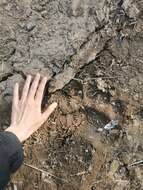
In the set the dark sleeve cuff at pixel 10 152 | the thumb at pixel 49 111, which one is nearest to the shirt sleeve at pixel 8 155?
the dark sleeve cuff at pixel 10 152

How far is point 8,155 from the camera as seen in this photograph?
7.70 feet

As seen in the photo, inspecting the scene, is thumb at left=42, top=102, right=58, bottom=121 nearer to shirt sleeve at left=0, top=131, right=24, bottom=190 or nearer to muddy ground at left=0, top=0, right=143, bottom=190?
muddy ground at left=0, top=0, right=143, bottom=190

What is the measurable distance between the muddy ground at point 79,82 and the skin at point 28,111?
118mm

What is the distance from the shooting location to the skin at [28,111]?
2461mm

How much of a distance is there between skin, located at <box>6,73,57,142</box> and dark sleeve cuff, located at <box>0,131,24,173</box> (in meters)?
0.06

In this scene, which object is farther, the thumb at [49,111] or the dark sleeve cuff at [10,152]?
the thumb at [49,111]

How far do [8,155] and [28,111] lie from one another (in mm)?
227

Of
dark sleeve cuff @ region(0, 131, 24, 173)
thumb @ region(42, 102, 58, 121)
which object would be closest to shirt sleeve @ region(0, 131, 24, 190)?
dark sleeve cuff @ region(0, 131, 24, 173)

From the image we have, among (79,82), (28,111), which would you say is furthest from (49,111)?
(79,82)

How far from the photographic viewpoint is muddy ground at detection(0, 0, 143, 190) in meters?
2.58

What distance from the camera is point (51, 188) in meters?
2.59

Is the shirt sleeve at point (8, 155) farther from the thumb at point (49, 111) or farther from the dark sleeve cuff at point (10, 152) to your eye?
the thumb at point (49, 111)

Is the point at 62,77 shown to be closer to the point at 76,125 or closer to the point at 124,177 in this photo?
the point at 76,125

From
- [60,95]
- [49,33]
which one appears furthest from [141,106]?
[49,33]
